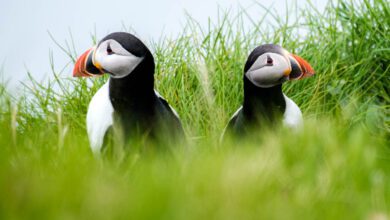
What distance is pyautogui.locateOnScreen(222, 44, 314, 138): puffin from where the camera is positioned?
3844 mm

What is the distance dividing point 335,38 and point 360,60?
296 millimetres

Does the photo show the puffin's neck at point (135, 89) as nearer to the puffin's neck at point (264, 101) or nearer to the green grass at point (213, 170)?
the green grass at point (213, 170)

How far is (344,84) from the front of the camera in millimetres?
5512

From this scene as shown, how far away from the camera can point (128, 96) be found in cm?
348

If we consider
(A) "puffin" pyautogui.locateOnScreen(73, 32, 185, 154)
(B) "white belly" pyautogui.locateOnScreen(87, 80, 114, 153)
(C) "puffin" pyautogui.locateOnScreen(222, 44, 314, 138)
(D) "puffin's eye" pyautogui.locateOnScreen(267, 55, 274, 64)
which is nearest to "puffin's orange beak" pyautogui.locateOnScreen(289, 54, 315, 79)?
(C) "puffin" pyautogui.locateOnScreen(222, 44, 314, 138)

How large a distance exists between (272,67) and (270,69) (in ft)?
0.05

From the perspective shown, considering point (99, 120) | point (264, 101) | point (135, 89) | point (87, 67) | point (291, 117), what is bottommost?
point (291, 117)

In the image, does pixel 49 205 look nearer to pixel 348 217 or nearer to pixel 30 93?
pixel 348 217

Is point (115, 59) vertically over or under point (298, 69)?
over

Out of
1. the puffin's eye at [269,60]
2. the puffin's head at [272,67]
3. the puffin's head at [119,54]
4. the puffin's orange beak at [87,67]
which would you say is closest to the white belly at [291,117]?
the puffin's head at [272,67]

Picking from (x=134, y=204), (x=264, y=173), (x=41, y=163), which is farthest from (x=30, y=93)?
(x=134, y=204)

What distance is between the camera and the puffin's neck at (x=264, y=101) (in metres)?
3.95

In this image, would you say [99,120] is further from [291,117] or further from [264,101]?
[291,117]

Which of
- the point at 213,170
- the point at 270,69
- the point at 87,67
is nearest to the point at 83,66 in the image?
the point at 87,67
